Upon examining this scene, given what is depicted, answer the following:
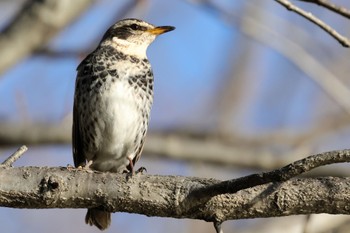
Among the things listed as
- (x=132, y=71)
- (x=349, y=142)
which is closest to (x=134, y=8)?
(x=132, y=71)

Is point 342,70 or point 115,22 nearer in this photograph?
point 115,22

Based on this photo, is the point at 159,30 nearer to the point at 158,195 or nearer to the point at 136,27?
the point at 136,27

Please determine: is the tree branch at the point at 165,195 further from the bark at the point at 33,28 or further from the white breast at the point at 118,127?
the bark at the point at 33,28

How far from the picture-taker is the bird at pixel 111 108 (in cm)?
602

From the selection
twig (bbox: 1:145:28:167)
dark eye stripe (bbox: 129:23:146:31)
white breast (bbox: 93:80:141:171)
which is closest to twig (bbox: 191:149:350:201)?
twig (bbox: 1:145:28:167)

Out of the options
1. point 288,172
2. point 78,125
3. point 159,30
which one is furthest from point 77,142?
point 288,172

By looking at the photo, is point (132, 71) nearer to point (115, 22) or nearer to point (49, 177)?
point (115, 22)

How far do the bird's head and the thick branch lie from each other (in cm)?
264

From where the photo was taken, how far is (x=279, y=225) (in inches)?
281

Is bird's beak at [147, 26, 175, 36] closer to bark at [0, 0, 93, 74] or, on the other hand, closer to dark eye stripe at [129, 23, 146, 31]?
dark eye stripe at [129, 23, 146, 31]

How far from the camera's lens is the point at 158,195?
13.2 feet

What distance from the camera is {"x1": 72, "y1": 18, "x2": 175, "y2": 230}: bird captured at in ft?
19.8

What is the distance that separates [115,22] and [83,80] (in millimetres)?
1173

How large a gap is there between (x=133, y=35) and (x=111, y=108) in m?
1.02
